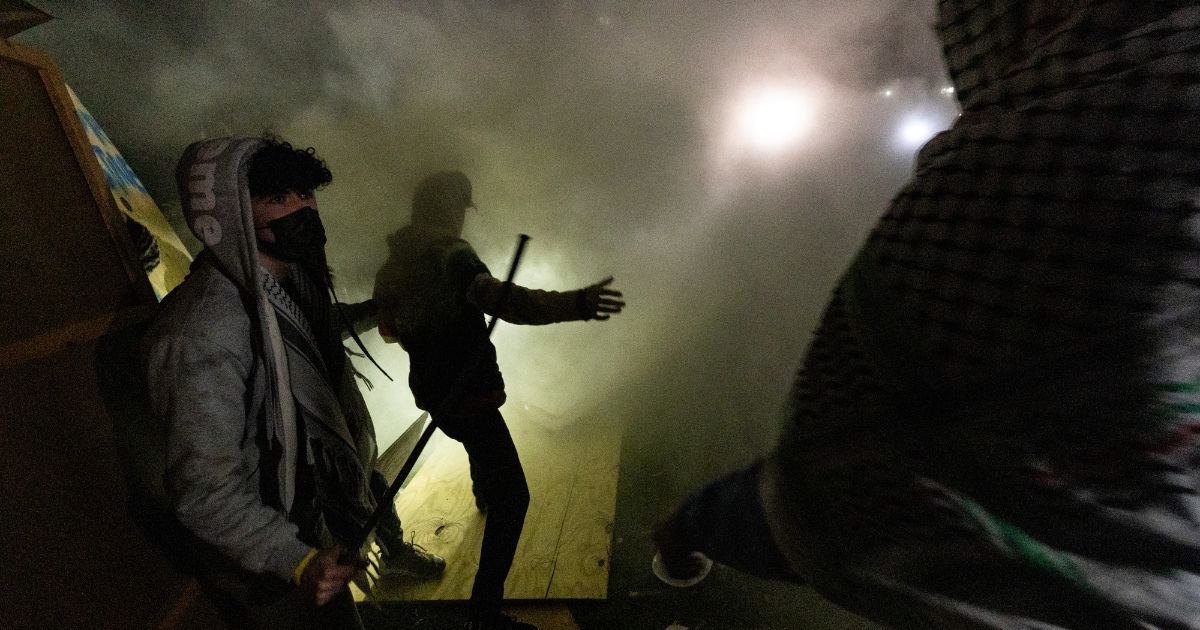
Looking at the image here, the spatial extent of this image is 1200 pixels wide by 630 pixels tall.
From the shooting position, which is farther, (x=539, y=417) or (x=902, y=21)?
(x=902, y=21)

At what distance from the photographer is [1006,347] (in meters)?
0.75

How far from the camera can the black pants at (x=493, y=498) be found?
2.54 metres

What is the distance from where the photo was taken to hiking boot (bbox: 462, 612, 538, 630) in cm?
257

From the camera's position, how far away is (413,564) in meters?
3.28

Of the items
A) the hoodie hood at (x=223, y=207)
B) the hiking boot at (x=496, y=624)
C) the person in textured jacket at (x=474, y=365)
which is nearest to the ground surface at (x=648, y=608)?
the hiking boot at (x=496, y=624)

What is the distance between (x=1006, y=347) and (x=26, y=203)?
117 inches

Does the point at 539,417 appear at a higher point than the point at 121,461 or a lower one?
lower

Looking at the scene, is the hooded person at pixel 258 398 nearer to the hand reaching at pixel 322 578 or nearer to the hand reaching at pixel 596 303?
the hand reaching at pixel 322 578

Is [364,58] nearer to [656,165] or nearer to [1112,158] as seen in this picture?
[656,165]

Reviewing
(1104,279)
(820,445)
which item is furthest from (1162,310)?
(820,445)

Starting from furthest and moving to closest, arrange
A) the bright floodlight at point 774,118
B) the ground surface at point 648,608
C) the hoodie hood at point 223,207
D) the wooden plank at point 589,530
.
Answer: the bright floodlight at point 774,118 → the wooden plank at point 589,530 → the ground surface at point 648,608 → the hoodie hood at point 223,207

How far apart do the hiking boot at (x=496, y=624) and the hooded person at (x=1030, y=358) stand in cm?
218

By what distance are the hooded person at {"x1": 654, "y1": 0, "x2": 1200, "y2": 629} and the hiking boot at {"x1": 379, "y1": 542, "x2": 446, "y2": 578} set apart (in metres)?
3.04

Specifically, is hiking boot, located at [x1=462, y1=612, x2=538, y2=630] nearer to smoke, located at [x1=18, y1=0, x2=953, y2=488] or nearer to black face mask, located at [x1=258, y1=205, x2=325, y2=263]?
smoke, located at [x1=18, y1=0, x2=953, y2=488]
